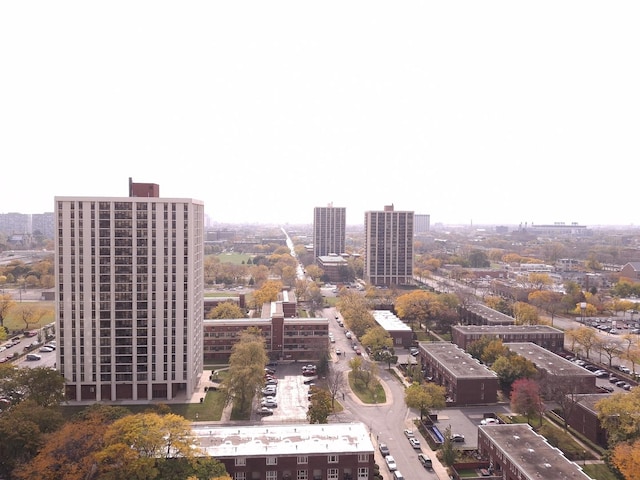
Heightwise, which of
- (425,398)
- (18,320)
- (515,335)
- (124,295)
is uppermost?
(124,295)

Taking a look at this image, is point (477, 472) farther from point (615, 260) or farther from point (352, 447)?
point (615, 260)

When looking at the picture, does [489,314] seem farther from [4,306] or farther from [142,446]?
[4,306]

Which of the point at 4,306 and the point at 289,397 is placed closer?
the point at 289,397

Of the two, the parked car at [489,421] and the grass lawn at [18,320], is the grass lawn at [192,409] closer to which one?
the parked car at [489,421]

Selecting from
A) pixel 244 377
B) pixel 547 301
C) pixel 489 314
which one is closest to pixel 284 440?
pixel 244 377

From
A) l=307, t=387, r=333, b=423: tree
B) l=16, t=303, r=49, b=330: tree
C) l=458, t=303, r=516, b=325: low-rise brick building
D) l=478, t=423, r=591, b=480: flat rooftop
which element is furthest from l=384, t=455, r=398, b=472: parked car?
l=16, t=303, r=49, b=330: tree

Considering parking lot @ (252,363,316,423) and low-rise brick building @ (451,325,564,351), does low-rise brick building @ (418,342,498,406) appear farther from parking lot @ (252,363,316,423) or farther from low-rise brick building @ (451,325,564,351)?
parking lot @ (252,363,316,423)

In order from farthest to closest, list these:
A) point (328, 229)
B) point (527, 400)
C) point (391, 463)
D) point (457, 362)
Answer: point (328, 229)
point (457, 362)
point (527, 400)
point (391, 463)
